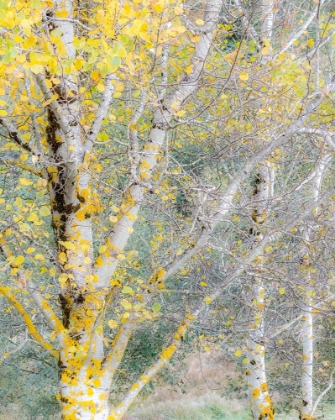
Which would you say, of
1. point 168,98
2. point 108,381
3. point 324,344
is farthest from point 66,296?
point 324,344

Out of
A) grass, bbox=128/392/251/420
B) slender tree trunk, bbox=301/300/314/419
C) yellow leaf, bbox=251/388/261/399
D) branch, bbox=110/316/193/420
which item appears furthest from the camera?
grass, bbox=128/392/251/420

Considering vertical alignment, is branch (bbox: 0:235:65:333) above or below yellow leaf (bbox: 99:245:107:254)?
below

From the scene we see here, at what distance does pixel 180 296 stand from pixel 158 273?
16.5 feet

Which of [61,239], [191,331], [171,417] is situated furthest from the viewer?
[171,417]

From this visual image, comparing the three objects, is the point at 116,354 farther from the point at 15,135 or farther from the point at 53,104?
the point at 53,104

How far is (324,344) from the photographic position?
419 inches

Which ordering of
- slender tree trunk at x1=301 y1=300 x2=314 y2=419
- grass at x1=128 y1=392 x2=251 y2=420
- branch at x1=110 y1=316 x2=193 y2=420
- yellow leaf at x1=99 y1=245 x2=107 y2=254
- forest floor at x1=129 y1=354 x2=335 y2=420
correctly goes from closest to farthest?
1. yellow leaf at x1=99 y1=245 x2=107 y2=254
2. branch at x1=110 y1=316 x2=193 y2=420
3. slender tree trunk at x1=301 y1=300 x2=314 y2=419
4. forest floor at x1=129 y1=354 x2=335 y2=420
5. grass at x1=128 y1=392 x2=251 y2=420

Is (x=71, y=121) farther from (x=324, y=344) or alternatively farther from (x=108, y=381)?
(x=324, y=344)

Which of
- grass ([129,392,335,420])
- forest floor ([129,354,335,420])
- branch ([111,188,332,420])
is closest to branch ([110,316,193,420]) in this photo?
branch ([111,188,332,420])

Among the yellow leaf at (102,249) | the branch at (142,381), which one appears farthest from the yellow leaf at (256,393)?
the yellow leaf at (102,249)

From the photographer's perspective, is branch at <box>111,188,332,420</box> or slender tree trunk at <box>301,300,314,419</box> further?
slender tree trunk at <box>301,300,314,419</box>

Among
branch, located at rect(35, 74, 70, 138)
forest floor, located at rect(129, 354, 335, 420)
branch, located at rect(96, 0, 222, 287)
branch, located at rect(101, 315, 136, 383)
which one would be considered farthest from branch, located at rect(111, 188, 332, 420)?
forest floor, located at rect(129, 354, 335, 420)

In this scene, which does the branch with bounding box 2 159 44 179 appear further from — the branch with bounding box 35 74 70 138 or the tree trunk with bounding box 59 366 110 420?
the tree trunk with bounding box 59 366 110 420

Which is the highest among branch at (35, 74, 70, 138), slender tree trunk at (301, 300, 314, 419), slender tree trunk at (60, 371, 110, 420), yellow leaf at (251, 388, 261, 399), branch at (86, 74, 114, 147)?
branch at (86, 74, 114, 147)
